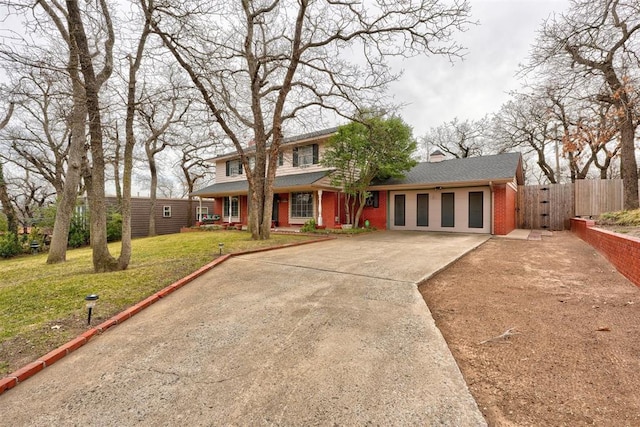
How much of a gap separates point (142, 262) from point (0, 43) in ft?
15.4

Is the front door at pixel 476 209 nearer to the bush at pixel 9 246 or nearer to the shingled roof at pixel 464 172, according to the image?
the shingled roof at pixel 464 172

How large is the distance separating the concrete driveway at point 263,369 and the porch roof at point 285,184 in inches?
381

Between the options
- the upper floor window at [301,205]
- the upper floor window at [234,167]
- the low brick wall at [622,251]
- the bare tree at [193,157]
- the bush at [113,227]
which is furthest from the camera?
the upper floor window at [234,167]

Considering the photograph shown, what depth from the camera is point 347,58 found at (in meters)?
10.1

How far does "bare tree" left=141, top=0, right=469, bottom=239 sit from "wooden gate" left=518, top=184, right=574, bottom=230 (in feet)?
33.4

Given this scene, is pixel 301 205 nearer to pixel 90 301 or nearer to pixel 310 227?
pixel 310 227

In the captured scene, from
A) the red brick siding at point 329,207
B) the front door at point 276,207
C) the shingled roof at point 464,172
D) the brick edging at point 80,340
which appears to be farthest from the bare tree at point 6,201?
the shingled roof at point 464,172

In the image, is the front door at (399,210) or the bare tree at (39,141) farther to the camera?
the bare tree at (39,141)

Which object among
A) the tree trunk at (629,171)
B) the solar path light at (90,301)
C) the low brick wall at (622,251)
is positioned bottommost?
the solar path light at (90,301)

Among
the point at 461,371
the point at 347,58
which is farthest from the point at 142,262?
the point at 347,58

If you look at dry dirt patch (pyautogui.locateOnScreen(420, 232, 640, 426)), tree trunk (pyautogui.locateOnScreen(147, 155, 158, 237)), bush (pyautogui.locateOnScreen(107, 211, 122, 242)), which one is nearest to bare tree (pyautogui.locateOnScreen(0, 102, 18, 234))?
bush (pyautogui.locateOnScreen(107, 211, 122, 242))

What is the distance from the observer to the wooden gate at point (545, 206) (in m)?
13.6

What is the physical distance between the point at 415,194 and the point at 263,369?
1314 centimetres

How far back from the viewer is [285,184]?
14.7 metres
